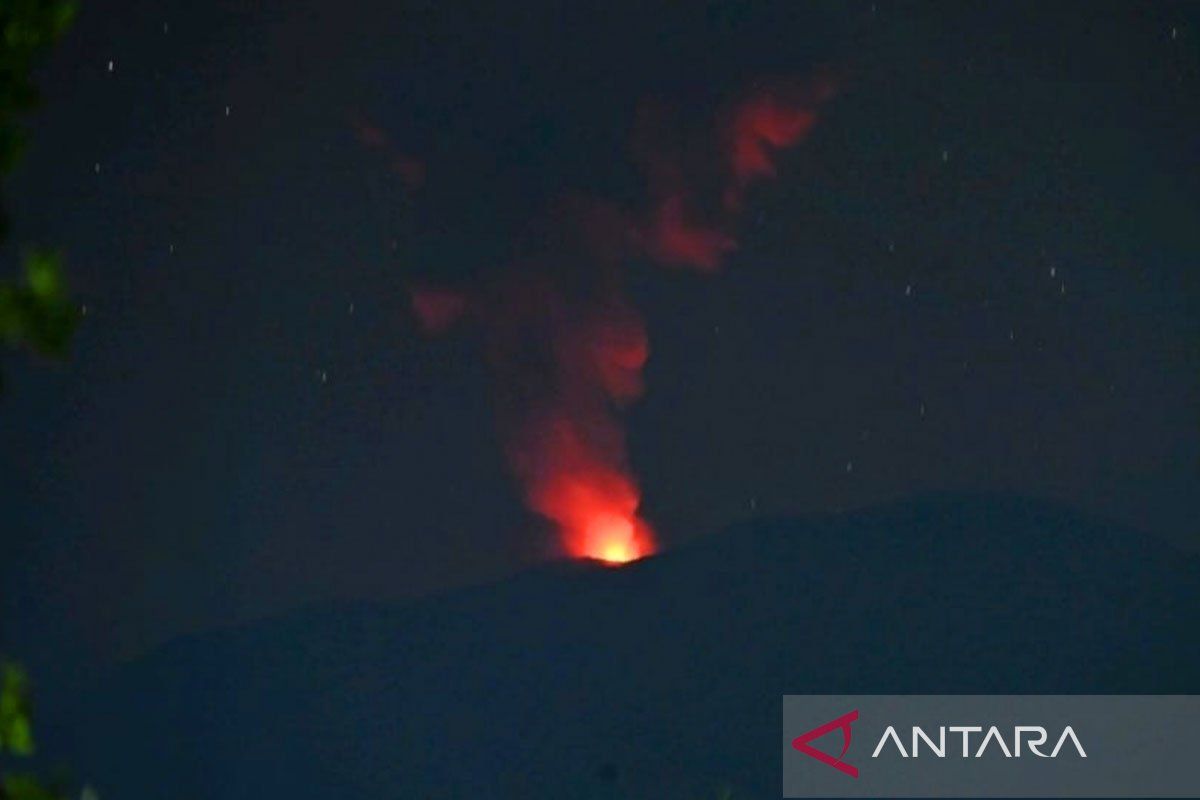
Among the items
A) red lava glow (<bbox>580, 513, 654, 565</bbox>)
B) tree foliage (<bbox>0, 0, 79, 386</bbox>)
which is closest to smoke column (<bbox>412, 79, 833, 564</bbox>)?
red lava glow (<bbox>580, 513, 654, 565</bbox>)

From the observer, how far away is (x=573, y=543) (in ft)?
14.7

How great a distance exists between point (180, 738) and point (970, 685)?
232 centimetres

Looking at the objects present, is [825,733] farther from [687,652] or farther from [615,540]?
[615,540]

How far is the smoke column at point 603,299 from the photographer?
177 inches

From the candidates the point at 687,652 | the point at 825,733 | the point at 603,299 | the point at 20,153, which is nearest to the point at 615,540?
the point at 687,652

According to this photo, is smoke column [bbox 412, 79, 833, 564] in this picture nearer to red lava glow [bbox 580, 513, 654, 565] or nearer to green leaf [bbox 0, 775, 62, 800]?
red lava glow [bbox 580, 513, 654, 565]

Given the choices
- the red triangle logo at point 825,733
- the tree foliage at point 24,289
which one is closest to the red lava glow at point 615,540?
the red triangle logo at point 825,733

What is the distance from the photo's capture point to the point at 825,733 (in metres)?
4.40

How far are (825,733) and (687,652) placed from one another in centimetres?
47

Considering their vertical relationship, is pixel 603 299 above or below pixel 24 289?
above

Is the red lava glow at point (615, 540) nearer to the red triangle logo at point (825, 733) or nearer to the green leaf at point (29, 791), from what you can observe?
the red triangle logo at point (825, 733)

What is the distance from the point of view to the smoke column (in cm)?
449

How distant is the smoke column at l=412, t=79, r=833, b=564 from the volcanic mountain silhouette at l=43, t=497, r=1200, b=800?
0.79 feet

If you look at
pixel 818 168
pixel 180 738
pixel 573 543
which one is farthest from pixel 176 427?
pixel 818 168
